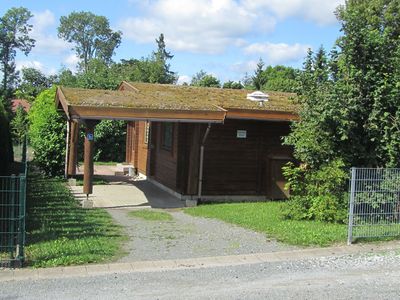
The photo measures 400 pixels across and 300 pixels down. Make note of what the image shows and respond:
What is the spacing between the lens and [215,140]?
15.3 m

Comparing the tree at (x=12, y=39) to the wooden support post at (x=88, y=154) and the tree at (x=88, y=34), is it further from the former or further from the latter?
the wooden support post at (x=88, y=154)

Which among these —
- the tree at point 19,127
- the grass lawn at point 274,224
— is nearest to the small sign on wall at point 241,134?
the grass lawn at point 274,224

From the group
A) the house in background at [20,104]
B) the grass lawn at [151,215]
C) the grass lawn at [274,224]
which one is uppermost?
the house in background at [20,104]

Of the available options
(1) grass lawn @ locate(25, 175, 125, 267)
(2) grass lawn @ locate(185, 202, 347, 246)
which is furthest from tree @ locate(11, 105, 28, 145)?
(2) grass lawn @ locate(185, 202, 347, 246)

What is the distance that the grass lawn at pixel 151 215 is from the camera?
1190cm

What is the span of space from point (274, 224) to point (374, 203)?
2.25m

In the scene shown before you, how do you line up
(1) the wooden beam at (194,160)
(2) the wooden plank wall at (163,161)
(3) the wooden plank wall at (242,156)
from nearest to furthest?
1. (1) the wooden beam at (194,160)
2. (3) the wooden plank wall at (242,156)
3. (2) the wooden plank wall at (163,161)

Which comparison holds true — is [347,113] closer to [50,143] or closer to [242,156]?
[242,156]

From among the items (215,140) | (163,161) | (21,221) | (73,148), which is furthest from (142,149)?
(21,221)

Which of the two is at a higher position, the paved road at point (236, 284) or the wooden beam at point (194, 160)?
the wooden beam at point (194, 160)

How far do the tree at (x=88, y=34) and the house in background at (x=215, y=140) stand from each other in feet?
291

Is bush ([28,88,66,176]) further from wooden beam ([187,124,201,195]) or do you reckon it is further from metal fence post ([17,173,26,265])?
metal fence post ([17,173,26,265])

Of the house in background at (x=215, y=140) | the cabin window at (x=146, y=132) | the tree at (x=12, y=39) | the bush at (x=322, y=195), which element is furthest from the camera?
the tree at (x=12, y=39)

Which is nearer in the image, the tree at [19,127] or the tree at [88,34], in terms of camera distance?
the tree at [19,127]
